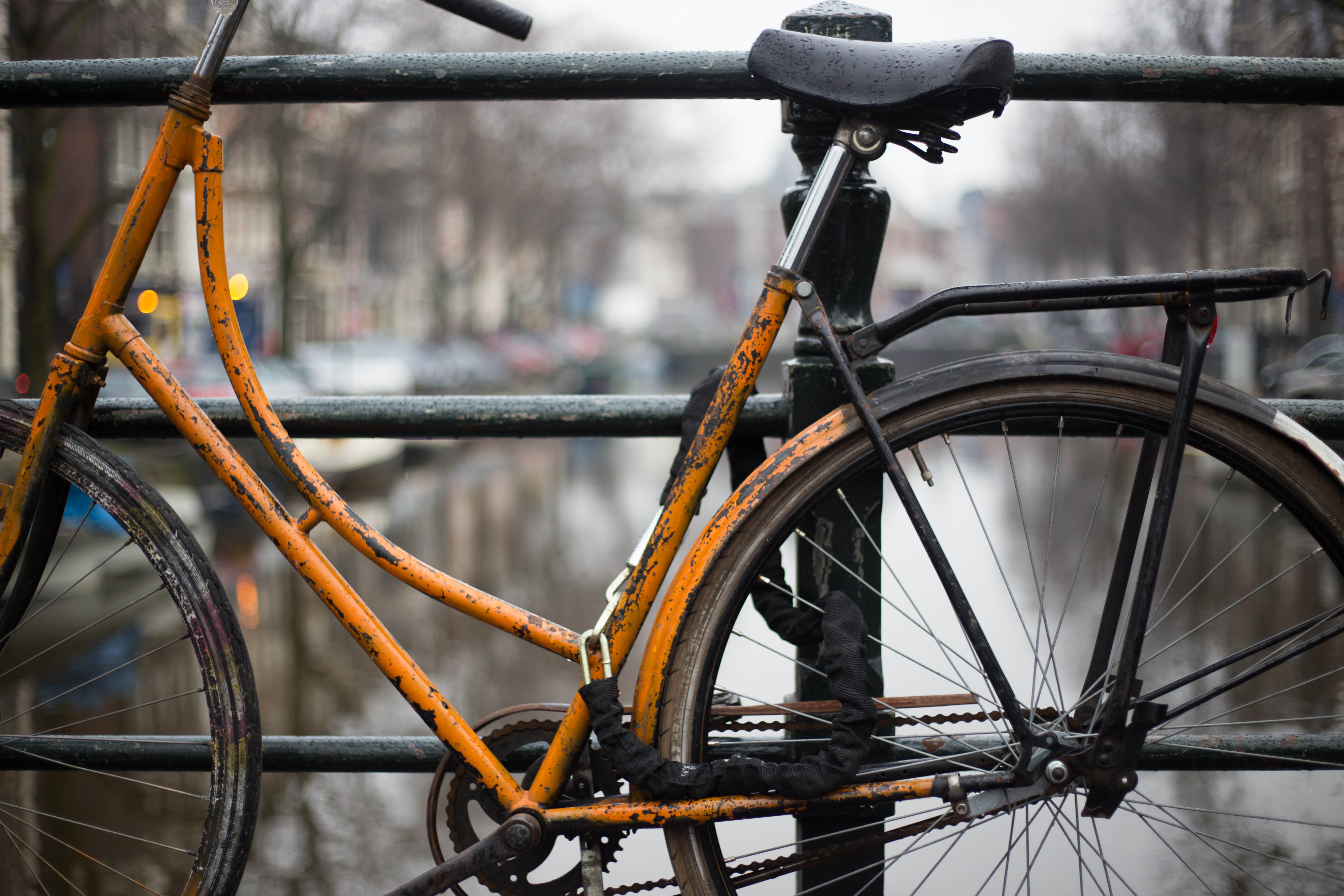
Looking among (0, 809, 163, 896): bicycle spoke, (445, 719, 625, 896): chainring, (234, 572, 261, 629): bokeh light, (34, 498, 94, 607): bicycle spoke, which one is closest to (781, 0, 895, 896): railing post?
(445, 719, 625, 896): chainring

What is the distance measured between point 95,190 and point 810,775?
22480 millimetres

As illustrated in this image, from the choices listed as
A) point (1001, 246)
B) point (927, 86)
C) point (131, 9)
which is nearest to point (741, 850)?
point (927, 86)

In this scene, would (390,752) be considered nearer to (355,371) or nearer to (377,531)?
(377,531)

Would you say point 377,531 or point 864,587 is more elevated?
point 377,531

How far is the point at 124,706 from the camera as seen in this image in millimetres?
5078

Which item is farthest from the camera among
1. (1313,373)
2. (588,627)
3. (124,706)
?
(1313,373)

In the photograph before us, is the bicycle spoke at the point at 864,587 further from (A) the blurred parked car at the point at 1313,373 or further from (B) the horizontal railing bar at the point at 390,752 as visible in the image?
(A) the blurred parked car at the point at 1313,373

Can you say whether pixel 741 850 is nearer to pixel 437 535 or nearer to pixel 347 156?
pixel 437 535

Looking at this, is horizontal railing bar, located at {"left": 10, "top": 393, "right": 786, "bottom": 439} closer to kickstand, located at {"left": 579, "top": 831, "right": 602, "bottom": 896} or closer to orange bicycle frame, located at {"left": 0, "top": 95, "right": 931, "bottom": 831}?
orange bicycle frame, located at {"left": 0, "top": 95, "right": 931, "bottom": 831}

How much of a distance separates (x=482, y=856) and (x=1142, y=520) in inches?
44.1

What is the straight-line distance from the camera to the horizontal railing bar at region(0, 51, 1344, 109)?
1.72 m

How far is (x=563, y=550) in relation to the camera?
9.55 metres

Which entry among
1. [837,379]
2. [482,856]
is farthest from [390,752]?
[837,379]

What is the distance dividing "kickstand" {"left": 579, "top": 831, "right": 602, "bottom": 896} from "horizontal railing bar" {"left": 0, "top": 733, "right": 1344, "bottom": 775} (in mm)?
202
